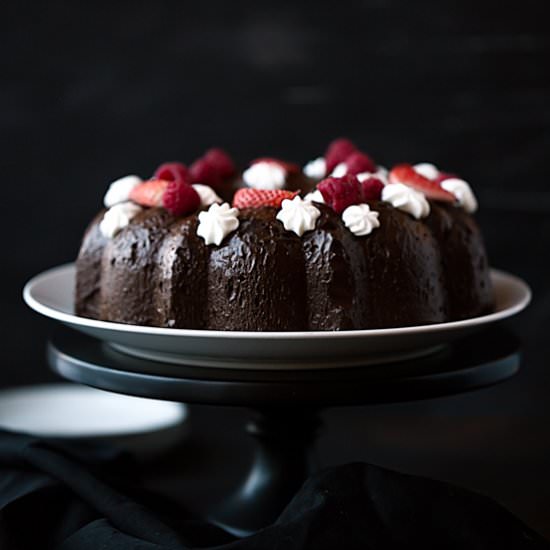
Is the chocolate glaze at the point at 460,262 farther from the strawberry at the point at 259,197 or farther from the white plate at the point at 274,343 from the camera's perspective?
the strawberry at the point at 259,197

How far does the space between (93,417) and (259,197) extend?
938mm

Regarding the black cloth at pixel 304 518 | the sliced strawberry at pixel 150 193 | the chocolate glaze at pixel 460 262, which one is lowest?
the black cloth at pixel 304 518

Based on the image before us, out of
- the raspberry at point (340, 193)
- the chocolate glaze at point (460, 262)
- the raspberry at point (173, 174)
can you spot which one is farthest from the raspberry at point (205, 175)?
the chocolate glaze at point (460, 262)

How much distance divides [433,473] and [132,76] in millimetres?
1369

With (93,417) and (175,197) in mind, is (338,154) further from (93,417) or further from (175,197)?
(93,417)

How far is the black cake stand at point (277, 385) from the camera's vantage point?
1.71 meters

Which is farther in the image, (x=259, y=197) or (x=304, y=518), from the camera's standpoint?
(x=259, y=197)

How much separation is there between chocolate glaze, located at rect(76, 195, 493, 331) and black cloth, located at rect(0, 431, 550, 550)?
276mm

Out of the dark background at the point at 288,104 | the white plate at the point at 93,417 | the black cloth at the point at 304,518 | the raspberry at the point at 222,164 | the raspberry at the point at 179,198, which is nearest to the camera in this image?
the black cloth at the point at 304,518

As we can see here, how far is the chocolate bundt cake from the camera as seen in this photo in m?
1.82

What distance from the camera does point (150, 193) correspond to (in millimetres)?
2045

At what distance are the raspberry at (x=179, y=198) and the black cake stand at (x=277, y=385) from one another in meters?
0.28

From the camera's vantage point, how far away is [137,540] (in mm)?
1666

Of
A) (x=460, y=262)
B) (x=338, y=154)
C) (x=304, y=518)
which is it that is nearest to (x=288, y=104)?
(x=338, y=154)
